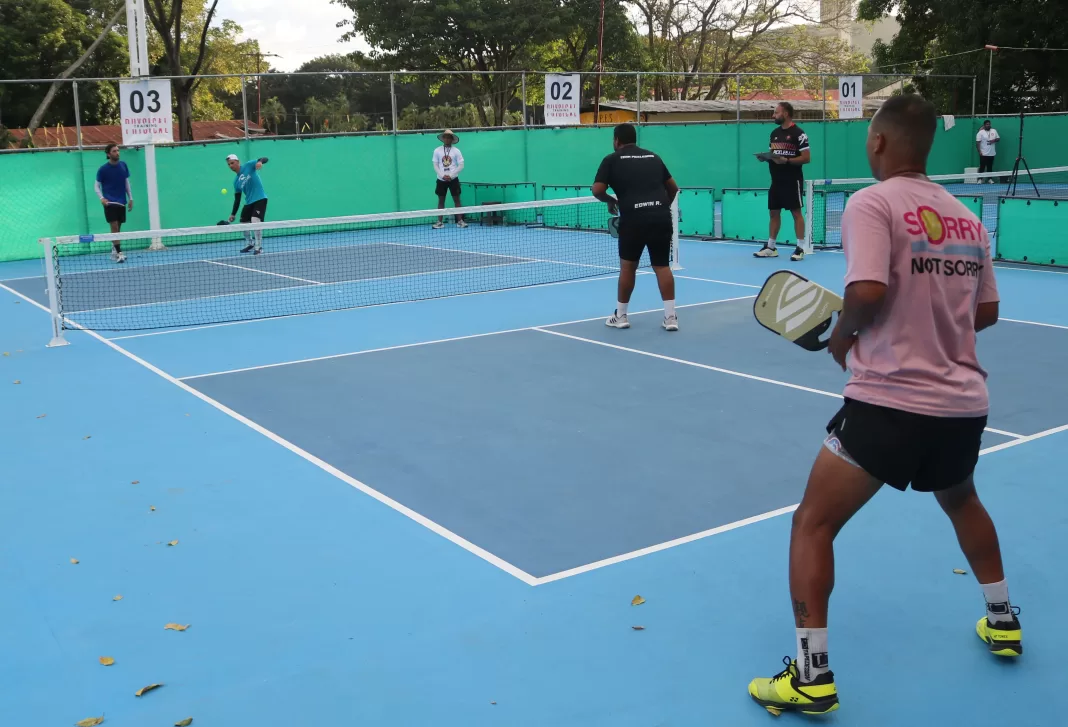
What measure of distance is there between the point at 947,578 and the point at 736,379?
12.3ft

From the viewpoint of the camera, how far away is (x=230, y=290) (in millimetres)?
13664

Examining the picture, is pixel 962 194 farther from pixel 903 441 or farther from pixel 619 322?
pixel 903 441

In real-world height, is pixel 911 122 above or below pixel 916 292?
above

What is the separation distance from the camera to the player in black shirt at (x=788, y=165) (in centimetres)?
1412

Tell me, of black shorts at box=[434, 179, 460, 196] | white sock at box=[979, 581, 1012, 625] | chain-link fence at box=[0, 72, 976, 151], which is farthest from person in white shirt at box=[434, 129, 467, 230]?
white sock at box=[979, 581, 1012, 625]

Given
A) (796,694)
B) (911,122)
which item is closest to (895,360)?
(911,122)

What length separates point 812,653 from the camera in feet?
11.2

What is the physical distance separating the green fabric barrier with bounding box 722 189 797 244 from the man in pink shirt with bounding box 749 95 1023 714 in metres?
13.3

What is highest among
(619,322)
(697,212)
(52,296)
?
(697,212)

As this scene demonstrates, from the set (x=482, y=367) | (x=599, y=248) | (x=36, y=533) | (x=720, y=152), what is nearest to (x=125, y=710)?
(x=36, y=533)

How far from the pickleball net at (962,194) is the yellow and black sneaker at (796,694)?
10.4 ft

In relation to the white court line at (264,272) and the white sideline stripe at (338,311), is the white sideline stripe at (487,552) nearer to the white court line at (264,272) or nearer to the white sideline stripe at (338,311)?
the white sideline stripe at (338,311)

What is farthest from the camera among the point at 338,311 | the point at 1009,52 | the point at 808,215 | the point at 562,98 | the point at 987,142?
the point at 1009,52

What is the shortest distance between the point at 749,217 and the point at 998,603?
1386 cm
